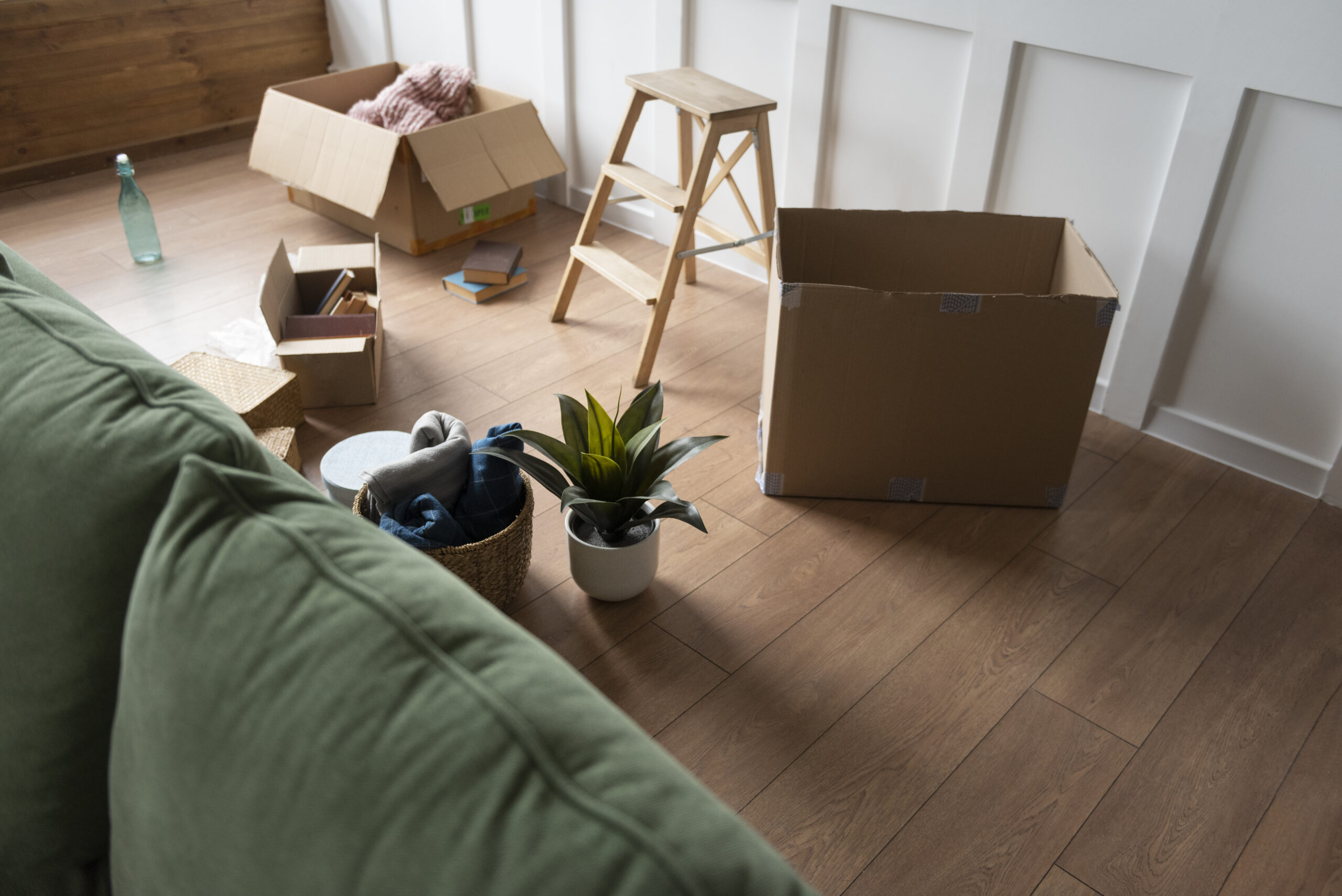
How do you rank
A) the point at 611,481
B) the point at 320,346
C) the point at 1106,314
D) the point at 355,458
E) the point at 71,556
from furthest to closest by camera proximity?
the point at 320,346 < the point at 355,458 < the point at 1106,314 < the point at 611,481 < the point at 71,556

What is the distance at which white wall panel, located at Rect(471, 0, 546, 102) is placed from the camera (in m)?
3.32

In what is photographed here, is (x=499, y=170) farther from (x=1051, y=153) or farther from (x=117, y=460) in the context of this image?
(x=117, y=460)

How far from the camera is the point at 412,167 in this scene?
114 inches

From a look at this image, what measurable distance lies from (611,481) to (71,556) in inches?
38.3

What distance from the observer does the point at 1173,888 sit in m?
1.36

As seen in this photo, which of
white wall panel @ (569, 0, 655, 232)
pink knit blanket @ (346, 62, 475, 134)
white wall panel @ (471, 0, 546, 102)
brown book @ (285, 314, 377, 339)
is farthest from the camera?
white wall panel @ (471, 0, 546, 102)

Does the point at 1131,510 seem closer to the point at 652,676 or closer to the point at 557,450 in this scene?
the point at 652,676

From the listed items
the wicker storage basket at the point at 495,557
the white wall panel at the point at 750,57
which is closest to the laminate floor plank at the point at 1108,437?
the white wall panel at the point at 750,57

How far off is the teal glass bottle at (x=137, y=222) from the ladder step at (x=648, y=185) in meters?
1.41

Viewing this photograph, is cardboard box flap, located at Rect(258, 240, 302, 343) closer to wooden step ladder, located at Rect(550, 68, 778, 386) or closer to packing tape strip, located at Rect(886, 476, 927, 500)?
wooden step ladder, located at Rect(550, 68, 778, 386)

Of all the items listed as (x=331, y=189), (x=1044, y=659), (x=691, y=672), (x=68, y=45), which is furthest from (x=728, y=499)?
(x=68, y=45)

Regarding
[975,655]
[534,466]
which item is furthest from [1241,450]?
[534,466]

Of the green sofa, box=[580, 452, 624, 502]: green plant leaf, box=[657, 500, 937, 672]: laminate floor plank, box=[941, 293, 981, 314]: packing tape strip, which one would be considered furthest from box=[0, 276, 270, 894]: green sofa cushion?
box=[941, 293, 981, 314]: packing tape strip

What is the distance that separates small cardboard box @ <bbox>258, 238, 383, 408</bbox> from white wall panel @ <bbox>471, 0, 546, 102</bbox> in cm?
121
